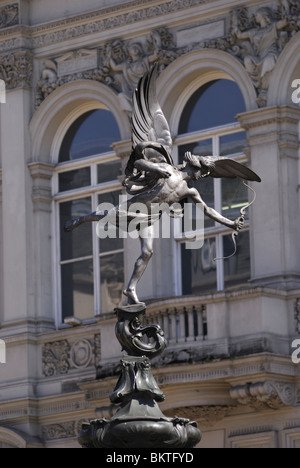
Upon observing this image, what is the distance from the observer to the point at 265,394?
79.4ft

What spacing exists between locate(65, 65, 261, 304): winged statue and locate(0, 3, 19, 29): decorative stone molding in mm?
16375

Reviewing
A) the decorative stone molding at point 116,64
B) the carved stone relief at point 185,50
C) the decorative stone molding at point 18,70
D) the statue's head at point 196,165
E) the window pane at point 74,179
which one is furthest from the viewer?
the decorative stone molding at point 18,70

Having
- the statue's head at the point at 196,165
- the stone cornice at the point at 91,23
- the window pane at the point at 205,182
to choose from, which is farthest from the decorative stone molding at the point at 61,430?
the statue's head at the point at 196,165

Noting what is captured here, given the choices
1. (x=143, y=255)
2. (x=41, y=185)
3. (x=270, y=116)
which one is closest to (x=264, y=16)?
(x=270, y=116)

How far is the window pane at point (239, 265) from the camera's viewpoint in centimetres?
2602

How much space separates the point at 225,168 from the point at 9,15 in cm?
1687

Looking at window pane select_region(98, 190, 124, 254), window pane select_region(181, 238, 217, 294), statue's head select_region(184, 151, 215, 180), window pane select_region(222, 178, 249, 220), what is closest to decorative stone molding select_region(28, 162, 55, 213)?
window pane select_region(98, 190, 124, 254)

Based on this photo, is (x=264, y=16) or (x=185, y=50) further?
(x=185, y=50)

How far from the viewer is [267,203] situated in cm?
2548

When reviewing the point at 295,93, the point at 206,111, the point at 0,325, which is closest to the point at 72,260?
the point at 0,325

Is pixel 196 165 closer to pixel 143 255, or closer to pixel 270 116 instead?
pixel 143 255

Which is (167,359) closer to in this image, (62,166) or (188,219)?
(188,219)

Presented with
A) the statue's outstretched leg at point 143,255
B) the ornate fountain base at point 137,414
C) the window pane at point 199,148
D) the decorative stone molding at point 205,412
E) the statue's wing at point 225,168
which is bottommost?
the ornate fountain base at point 137,414

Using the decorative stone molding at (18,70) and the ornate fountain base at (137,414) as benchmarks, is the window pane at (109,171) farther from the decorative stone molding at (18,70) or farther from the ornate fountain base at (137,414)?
the ornate fountain base at (137,414)
